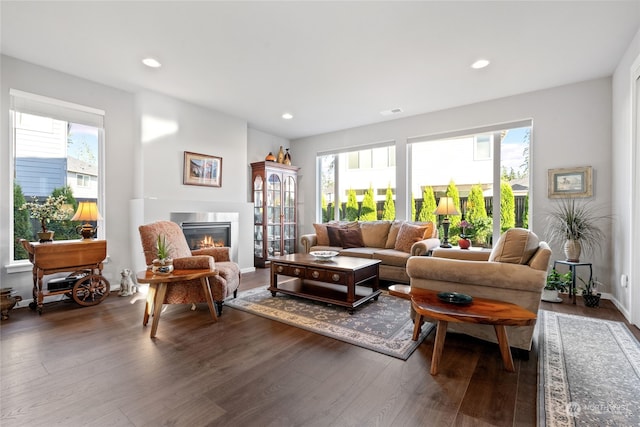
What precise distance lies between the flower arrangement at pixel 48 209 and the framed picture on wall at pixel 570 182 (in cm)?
609

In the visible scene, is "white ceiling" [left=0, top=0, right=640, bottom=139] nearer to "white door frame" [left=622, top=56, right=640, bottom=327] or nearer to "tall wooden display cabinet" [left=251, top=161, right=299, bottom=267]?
"white door frame" [left=622, top=56, right=640, bottom=327]

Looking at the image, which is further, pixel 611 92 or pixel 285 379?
pixel 611 92

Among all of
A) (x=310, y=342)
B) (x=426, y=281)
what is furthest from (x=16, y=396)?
(x=426, y=281)

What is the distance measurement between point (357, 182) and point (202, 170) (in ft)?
9.54

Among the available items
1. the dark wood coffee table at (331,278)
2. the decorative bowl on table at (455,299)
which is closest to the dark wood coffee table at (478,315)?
the decorative bowl on table at (455,299)

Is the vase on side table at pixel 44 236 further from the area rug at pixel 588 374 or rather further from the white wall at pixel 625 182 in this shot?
the white wall at pixel 625 182

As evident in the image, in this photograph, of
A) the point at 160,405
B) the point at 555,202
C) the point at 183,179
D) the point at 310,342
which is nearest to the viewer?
the point at 160,405

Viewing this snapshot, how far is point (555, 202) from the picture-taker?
3.87m

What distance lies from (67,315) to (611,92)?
6599 mm

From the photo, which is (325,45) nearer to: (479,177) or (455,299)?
(455,299)

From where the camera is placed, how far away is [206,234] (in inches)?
178

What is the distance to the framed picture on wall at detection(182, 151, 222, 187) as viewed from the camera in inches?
171

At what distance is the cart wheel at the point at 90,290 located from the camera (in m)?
3.20

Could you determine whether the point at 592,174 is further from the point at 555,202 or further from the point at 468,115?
the point at 468,115
